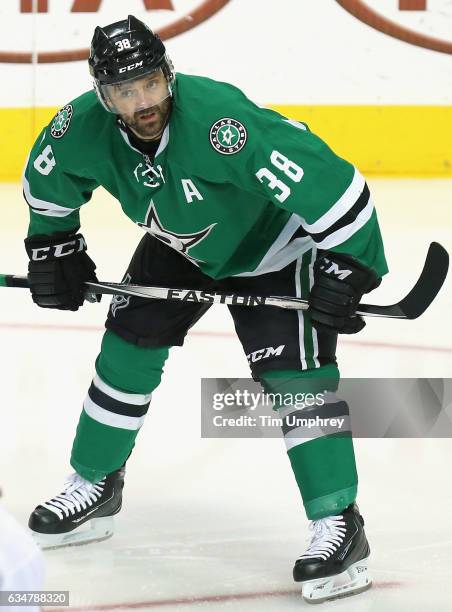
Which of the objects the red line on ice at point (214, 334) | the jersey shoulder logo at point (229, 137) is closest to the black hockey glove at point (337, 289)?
the jersey shoulder logo at point (229, 137)

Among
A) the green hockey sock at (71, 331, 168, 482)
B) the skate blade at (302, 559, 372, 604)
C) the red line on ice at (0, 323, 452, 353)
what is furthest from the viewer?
the red line on ice at (0, 323, 452, 353)

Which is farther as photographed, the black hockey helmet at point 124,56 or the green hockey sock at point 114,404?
the green hockey sock at point 114,404

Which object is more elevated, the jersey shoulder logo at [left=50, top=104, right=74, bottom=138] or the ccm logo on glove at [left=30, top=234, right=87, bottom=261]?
the jersey shoulder logo at [left=50, top=104, right=74, bottom=138]

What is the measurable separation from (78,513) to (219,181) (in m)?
0.76

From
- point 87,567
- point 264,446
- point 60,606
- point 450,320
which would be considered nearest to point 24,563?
point 60,606

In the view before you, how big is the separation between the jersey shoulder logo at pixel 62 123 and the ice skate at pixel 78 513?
0.72 m

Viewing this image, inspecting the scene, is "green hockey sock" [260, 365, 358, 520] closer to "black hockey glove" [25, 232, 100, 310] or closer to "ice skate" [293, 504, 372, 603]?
"ice skate" [293, 504, 372, 603]

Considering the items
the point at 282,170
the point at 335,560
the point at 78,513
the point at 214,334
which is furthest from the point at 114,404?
the point at 214,334


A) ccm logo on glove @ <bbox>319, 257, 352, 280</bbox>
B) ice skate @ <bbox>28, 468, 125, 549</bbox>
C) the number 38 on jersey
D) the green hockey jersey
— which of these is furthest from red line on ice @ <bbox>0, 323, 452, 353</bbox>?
the number 38 on jersey

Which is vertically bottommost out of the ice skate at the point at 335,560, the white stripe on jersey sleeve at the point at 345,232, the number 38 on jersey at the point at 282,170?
the ice skate at the point at 335,560

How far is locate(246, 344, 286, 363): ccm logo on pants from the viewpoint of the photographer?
2.31 m

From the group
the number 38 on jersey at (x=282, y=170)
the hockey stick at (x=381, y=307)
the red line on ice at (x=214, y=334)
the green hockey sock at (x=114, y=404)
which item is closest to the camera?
the number 38 on jersey at (x=282, y=170)

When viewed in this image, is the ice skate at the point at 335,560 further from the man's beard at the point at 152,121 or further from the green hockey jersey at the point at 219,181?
the man's beard at the point at 152,121

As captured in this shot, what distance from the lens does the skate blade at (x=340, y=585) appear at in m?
2.25
